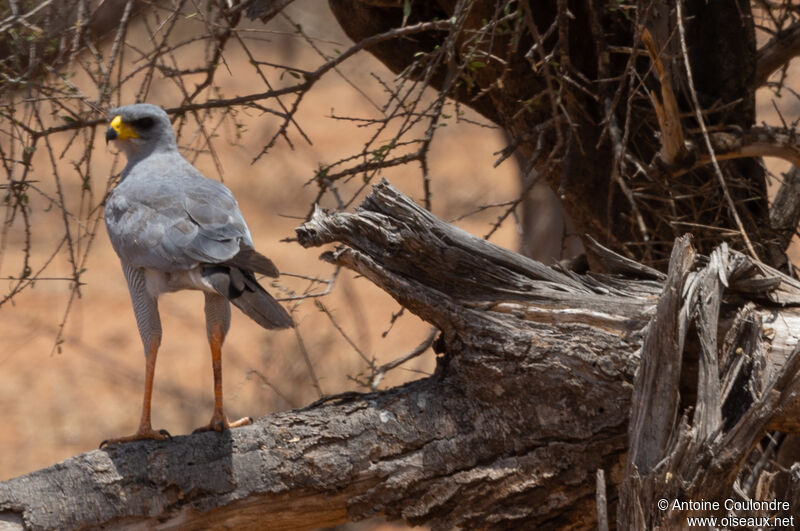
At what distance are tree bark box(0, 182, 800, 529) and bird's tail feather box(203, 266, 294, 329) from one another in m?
0.21

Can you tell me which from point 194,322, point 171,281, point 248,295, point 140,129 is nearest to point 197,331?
point 194,322

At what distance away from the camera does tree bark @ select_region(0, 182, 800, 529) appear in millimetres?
2543

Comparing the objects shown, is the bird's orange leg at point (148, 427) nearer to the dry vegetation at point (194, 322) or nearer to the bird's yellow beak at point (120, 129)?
the bird's yellow beak at point (120, 129)

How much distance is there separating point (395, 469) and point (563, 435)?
0.49 m

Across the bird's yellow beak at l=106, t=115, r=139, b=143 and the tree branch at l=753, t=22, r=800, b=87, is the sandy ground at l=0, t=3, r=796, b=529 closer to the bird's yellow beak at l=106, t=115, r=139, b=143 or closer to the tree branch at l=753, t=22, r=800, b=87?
the bird's yellow beak at l=106, t=115, r=139, b=143

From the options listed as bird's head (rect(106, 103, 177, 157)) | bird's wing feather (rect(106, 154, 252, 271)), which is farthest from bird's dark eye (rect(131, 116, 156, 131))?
bird's wing feather (rect(106, 154, 252, 271))

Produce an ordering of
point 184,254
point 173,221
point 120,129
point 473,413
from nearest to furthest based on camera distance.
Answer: point 473,413
point 184,254
point 173,221
point 120,129

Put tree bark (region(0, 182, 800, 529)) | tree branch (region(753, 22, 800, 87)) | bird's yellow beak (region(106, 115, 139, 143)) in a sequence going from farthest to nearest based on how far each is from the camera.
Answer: tree branch (region(753, 22, 800, 87))
bird's yellow beak (region(106, 115, 139, 143))
tree bark (region(0, 182, 800, 529))

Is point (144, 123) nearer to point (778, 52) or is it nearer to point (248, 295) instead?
point (248, 295)

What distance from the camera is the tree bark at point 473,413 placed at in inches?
100

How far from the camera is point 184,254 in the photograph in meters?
2.95

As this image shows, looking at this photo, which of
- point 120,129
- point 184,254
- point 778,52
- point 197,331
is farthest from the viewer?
point 197,331

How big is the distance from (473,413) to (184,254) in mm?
1013

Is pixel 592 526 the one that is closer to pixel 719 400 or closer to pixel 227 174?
pixel 719 400
